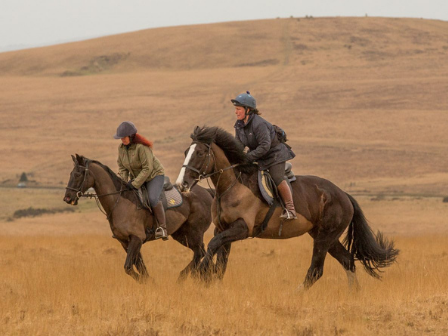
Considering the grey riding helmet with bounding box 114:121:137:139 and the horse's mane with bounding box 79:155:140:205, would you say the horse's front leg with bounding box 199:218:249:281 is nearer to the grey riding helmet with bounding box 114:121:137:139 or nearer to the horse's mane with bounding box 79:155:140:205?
the horse's mane with bounding box 79:155:140:205

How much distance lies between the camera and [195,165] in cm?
1059

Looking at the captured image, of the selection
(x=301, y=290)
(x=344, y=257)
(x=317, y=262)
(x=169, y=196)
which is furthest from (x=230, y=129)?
(x=301, y=290)

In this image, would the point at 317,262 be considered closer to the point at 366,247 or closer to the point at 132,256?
the point at 366,247

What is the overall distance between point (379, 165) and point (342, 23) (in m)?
72.5

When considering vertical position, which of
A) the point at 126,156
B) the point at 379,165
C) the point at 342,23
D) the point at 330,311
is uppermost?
the point at 342,23

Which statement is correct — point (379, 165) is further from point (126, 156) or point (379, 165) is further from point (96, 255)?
point (126, 156)

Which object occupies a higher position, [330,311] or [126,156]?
[126,156]

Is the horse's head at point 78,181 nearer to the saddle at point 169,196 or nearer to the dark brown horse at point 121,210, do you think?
the dark brown horse at point 121,210

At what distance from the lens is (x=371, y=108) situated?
2813 inches

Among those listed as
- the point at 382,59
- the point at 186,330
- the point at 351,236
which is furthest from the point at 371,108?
the point at 186,330

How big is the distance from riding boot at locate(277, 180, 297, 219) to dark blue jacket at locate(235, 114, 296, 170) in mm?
332

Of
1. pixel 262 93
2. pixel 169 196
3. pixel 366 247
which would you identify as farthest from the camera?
pixel 262 93

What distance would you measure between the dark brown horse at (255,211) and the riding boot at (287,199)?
18cm

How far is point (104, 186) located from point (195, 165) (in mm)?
2073
